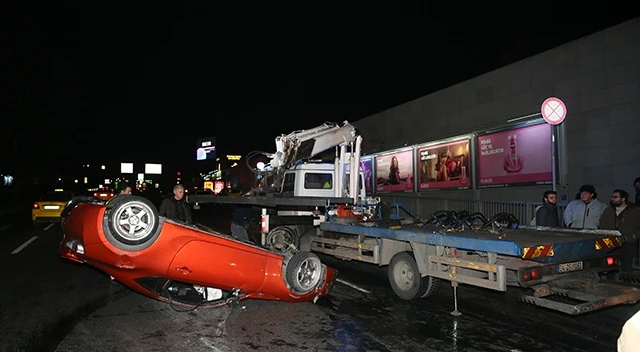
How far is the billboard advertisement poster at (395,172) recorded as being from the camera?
2105cm

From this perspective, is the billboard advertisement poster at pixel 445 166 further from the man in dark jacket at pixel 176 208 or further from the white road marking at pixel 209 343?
the white road marking at pixel 209 343

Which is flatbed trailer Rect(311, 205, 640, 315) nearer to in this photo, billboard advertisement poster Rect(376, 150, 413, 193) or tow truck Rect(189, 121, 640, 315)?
tow truck Rect(189, 121, 640, 315)

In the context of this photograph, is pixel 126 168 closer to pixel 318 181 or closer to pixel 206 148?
pixel 206 148

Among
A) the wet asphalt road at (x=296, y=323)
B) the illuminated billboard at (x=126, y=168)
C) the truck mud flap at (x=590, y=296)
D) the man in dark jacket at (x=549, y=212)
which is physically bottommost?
the wet asphalt road at (x=296, y=323)

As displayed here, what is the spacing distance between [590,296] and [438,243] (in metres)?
1.79

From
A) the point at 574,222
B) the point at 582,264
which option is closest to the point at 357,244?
the point at 582,264

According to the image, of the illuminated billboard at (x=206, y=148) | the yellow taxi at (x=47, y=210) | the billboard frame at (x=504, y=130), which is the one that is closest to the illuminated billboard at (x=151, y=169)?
the illuminated billboard at (x=206, y=148)

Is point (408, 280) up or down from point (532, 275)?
down

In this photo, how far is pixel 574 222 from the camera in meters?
9.13

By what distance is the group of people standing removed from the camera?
7.69 m

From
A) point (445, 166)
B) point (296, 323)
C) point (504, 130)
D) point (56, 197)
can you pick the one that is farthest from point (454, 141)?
point (56, 197)

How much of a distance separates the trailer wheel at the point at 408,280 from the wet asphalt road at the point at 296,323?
174 millimetres

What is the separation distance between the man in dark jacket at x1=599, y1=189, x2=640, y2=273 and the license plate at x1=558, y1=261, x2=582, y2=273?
2.57m

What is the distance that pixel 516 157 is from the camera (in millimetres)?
14570
